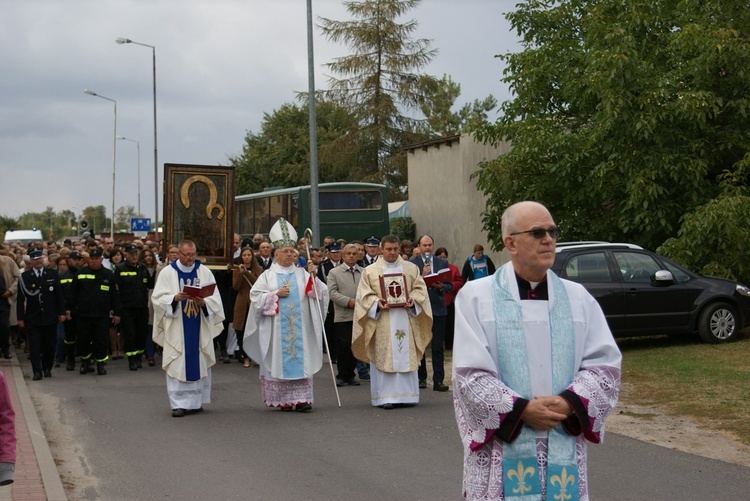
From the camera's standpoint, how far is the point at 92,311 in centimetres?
1650

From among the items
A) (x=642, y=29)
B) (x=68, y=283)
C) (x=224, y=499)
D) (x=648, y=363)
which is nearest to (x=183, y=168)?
(x=68, y=283)

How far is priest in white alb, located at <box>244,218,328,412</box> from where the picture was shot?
1220cm

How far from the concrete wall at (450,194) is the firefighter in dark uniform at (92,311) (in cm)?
1560

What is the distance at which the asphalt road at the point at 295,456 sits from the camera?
7.98m

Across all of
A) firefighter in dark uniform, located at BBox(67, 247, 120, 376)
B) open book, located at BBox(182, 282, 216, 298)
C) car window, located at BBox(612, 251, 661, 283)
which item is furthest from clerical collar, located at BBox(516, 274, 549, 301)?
firefighter in dark uniform, located at BBox(67, 247, 120, 376)

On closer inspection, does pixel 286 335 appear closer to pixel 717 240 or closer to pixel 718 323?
pixel 718 323

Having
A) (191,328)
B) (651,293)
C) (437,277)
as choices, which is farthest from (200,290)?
(651,293)

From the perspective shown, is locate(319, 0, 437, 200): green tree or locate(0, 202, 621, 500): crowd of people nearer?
locate(0, 202, 621, 500): crowd of people

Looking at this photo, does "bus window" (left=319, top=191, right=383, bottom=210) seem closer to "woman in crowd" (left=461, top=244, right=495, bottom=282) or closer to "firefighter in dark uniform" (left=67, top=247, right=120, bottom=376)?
"woman in crowd" (left=461, top=244, right=495, bottom=282)

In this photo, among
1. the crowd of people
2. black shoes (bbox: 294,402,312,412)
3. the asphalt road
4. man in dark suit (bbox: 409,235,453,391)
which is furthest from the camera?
man in dark suit (bbox: 409,235,453,391)

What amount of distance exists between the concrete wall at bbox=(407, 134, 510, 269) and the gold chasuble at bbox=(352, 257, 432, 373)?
17.7m

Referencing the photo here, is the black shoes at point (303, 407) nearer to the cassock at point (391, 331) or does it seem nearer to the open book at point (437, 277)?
the cassock at point (391, 331)

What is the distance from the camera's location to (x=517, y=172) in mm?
21328

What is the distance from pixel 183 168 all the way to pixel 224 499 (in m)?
10.6
